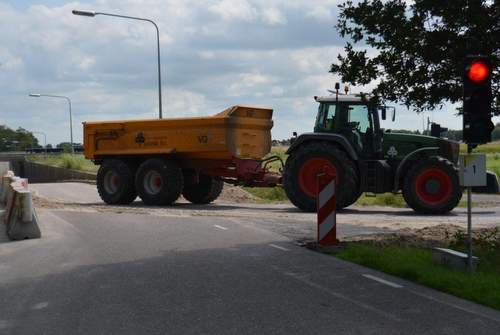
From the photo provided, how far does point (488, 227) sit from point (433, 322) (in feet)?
29.1

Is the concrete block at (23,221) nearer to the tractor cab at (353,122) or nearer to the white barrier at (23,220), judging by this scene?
the white barrier at (23,220)

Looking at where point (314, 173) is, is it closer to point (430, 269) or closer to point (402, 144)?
point (402, 144)

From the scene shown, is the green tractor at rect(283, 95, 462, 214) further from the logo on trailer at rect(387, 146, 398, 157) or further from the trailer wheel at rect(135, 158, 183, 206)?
the trailer wheel at rect(135, 158, 183, 206)

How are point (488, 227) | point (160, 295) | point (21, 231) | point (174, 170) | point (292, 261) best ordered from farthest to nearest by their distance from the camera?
point (174, 170) < point (488, 227) < point (21, 231) < point (292, 261) < point (160, 295)

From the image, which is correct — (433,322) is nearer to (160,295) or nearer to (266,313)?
(266,313)

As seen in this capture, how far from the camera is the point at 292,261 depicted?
10.1m

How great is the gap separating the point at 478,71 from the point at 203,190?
47.5 ft

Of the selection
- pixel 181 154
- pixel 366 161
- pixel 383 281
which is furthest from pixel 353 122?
pixel 383 281

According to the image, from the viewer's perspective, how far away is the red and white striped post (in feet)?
37.7

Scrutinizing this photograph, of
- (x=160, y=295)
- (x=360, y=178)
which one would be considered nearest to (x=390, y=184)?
(x=360, y=178)

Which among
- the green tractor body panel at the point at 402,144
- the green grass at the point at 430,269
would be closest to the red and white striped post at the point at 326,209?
the green grass at the point at 430,269

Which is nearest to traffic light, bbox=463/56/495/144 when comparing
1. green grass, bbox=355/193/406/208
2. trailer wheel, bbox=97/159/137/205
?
green grass, bbox=355/193/406/208

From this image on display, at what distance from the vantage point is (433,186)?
1759cm

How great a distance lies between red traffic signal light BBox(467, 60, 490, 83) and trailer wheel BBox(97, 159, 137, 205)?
14.4m
